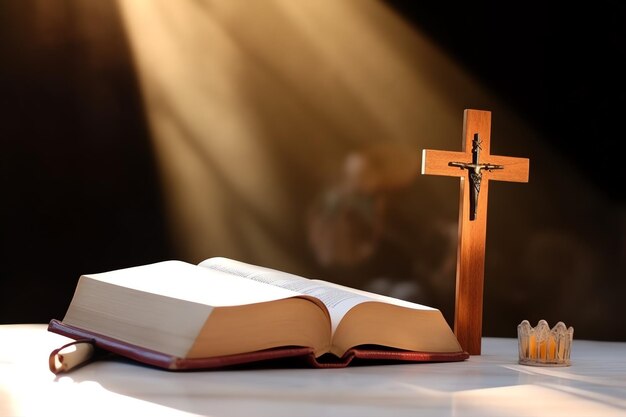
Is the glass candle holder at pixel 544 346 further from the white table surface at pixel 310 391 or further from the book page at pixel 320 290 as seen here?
the book page at pixel 320 290

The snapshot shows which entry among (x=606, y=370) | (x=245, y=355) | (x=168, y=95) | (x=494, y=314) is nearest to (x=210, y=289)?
(x=245, y=355)

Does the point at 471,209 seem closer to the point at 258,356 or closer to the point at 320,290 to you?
the point at 320,290

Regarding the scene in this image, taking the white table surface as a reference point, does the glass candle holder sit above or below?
above

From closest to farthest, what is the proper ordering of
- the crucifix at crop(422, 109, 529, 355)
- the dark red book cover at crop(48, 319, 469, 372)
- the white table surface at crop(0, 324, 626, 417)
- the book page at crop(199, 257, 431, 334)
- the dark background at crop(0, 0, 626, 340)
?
the white table surface at crop(0, 324, 626, 417)
the dark red book cover at crop(48, 319, 469, 372)
the book page at crop(199, 257, 431, 334)
the crucifix at crop(422, 109, 529, 355)
the dark background at crop(0, 0, 626, 340)

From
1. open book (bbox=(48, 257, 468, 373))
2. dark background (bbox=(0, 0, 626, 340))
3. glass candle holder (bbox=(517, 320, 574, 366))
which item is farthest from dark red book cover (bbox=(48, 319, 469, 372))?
dark background (bbox=(0, 0, 626, 340))

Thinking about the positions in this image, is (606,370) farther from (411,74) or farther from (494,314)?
(411,74)

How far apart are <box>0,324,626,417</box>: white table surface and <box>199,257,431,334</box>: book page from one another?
4.1 inches

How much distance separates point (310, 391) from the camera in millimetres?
1201

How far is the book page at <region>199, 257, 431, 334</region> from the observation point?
59.4 inches

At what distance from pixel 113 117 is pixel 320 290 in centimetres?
136

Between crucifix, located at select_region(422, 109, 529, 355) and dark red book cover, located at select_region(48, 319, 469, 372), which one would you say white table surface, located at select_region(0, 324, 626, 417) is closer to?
dark red book cover, located at select_region(48, 319, 469, 372)

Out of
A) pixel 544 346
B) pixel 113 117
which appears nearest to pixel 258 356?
pixel 544 346

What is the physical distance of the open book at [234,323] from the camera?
132cm

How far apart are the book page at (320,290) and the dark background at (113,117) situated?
96 centimetres
